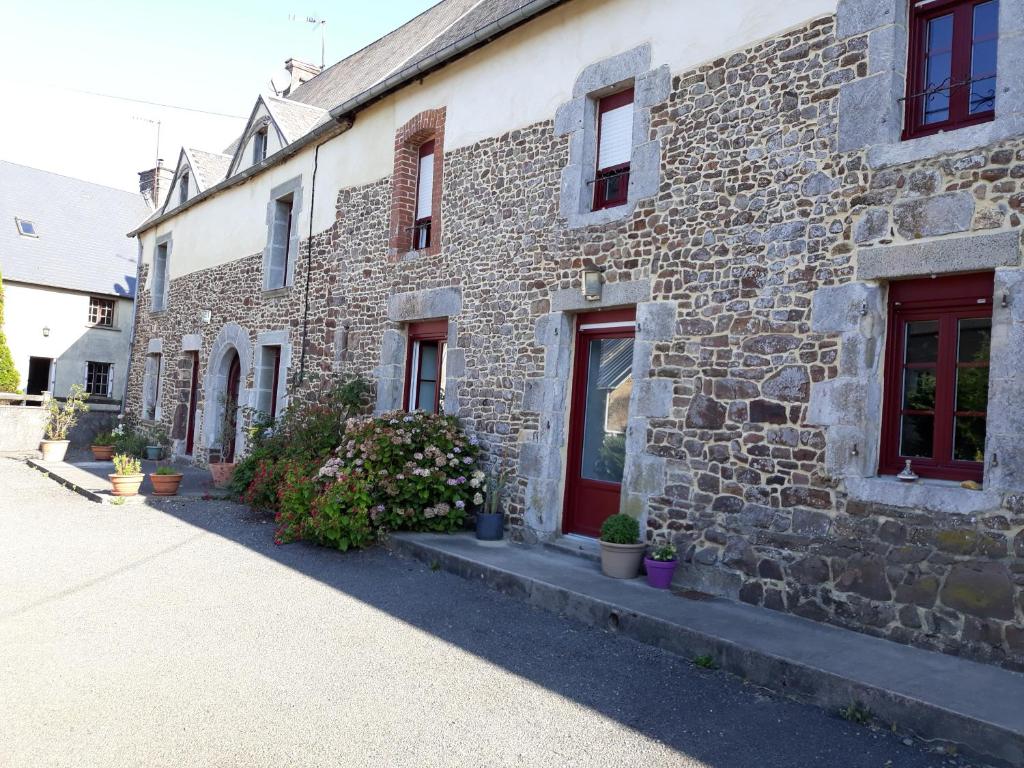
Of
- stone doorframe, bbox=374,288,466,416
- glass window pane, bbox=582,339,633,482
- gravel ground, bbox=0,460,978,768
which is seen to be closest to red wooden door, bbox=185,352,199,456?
stone doorframe, bbox=374,288,466,416

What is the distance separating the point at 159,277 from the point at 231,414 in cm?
585

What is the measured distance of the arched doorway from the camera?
1399cm

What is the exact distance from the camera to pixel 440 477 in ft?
25.7

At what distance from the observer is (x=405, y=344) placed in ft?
31.5

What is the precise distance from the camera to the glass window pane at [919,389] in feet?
16.2

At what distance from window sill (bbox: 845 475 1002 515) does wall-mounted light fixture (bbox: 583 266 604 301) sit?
2.76 metres

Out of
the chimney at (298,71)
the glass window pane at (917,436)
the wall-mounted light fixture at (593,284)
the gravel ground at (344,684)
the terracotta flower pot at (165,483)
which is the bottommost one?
the gravel ground at (344,684)

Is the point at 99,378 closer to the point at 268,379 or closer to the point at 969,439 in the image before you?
the point at 268,379

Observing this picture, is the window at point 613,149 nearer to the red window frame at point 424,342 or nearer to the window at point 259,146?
the red window frame at point 424,342

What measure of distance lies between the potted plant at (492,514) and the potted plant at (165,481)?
4702 millimetres

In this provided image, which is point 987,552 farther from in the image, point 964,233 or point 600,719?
point 600,719

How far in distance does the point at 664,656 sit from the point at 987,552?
1.95 metres

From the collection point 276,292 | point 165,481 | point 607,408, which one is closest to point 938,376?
point 607,408

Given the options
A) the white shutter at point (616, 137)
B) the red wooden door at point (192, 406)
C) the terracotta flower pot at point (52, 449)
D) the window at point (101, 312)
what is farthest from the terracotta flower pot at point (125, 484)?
the window at point (101, 312)
